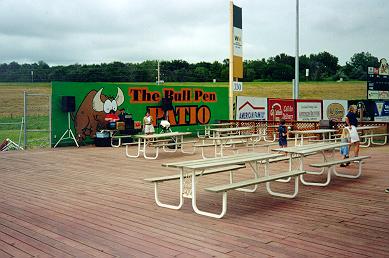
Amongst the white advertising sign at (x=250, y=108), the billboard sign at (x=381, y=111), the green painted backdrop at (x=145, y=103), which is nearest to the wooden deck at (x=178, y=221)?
the green painted backdrop at (x=145, y=103)

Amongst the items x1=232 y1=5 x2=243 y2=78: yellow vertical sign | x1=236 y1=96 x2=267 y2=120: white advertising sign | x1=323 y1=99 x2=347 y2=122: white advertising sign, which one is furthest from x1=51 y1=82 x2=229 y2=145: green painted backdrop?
x1=323 y1=99 x2=347 y2=122: white advertising sign

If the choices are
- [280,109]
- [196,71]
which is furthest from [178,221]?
[196,71]

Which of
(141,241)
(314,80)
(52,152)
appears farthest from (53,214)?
(314,80)

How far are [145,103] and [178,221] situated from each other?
44.2 feet

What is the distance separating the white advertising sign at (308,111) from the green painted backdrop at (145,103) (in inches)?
142

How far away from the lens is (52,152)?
14.3 meters

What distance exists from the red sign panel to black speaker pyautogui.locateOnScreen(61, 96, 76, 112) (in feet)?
28.1

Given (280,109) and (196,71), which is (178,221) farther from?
(196,71)

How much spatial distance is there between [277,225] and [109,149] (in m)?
10.4

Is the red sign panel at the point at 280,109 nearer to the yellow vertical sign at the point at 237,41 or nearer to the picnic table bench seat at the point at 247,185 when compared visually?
the yellow vertical sign at the point at 237,41

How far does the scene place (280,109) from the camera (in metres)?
20.8

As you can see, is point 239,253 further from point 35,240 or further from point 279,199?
point 279,199

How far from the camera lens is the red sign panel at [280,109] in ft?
67.4

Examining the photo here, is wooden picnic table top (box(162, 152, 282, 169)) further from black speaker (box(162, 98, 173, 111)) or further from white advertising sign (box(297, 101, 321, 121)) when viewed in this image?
white advertising sign (box(297, 101, 321, 121))
